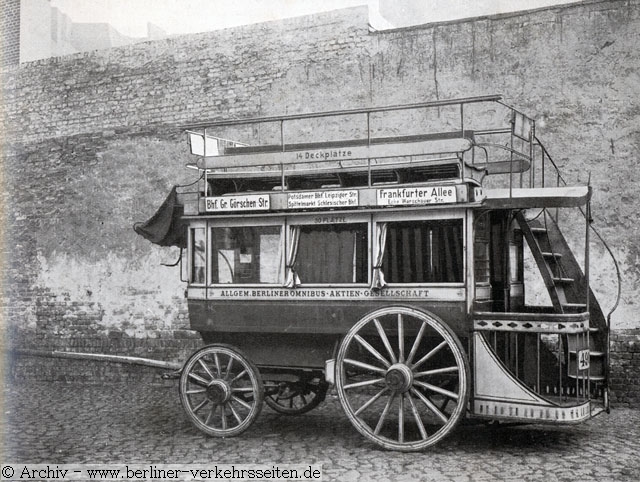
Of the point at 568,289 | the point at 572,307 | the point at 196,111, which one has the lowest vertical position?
the point at 572,307

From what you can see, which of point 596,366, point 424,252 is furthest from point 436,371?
point 596,366

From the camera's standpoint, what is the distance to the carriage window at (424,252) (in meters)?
6.48

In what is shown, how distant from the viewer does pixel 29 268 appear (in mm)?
12289

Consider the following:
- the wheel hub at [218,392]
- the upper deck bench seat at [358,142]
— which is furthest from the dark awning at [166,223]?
the wheel hub at [218,392]

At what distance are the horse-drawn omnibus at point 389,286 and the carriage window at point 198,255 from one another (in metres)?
0.01

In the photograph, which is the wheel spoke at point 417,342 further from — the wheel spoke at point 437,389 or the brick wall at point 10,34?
the brick wall at point 10,34

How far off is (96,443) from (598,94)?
6.58 metres


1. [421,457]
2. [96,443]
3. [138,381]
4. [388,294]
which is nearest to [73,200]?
[138,381]

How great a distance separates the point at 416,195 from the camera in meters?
6.51

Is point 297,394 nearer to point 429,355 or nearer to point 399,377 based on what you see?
point 399,377

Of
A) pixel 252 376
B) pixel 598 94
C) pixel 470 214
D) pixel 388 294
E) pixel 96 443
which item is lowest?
pixel 96 443

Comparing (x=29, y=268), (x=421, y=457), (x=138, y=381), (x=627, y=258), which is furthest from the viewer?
(x=29, y=268)

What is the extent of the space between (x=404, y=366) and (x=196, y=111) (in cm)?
619

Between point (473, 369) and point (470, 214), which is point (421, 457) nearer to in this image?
point (473, 369)
